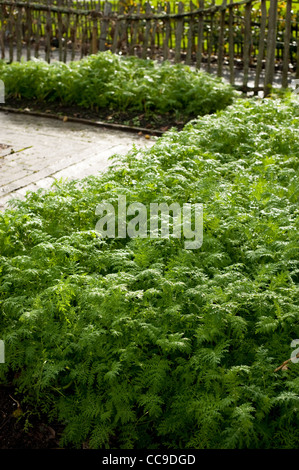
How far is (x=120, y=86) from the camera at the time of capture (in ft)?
32.0

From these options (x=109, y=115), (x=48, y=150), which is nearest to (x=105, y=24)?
(x=109, y=115)

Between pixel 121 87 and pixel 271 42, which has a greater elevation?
pixel 271 42

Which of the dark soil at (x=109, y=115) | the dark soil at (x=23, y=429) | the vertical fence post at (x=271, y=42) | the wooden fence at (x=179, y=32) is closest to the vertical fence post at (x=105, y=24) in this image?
the wooden fence at (x=179, y=32)

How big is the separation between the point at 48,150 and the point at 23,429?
532cm

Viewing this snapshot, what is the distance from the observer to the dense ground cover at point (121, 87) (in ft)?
30.4

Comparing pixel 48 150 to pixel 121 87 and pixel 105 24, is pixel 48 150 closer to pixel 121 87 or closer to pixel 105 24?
pixel 121 87

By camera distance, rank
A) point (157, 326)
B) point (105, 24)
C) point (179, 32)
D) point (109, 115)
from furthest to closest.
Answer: point (105, 24)
point (179, 32)
point (109, 115)
point (157, 326)

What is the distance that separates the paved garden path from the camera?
21.8 feet

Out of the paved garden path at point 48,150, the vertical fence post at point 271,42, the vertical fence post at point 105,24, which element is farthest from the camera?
the vertical fence post at point 105,24

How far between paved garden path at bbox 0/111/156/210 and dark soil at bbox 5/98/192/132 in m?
0.38

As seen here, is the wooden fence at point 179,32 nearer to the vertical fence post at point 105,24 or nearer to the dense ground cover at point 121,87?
the vertical fence post at point 105,24

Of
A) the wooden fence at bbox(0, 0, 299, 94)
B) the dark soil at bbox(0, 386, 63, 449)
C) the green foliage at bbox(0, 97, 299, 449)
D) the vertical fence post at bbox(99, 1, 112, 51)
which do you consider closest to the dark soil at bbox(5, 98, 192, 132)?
the wooden fence at bbox(0, 0, 299, 94)

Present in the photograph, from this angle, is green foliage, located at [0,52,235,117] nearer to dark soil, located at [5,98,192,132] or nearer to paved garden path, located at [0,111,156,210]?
dark soil, located at [5,98,192,132]
